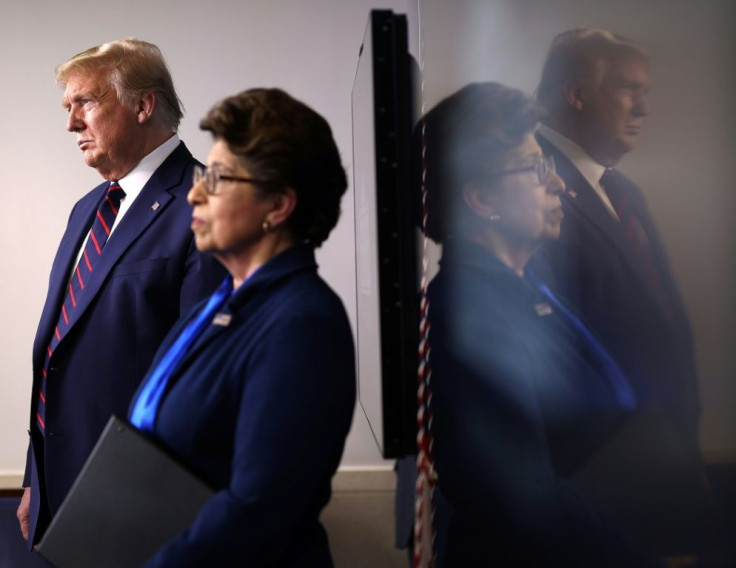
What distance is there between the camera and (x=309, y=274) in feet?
3.58

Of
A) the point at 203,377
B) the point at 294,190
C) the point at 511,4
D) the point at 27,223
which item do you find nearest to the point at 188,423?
the point at 203,377

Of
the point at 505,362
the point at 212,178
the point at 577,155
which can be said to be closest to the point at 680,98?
the point at 577,155

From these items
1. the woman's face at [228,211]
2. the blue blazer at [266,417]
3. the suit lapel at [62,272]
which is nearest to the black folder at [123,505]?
the blue blazer at [266,417]

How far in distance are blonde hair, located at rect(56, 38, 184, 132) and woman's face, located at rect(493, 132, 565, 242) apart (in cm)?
71

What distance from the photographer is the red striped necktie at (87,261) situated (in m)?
1.43

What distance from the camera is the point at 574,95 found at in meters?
1.15

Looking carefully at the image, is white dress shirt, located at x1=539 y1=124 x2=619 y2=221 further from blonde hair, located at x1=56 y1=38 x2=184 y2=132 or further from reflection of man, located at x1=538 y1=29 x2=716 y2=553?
blonde hair, located at x1=56 y1=38 x2=184 y2=132

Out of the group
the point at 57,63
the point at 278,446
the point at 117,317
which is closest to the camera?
the point at 278,446

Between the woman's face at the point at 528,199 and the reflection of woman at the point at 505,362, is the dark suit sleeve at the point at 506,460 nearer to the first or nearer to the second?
the reflection of woman at the point at 505,362

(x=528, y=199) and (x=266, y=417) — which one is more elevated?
(x=528, y=199)

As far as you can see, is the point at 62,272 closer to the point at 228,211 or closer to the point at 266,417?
the point at 228,211

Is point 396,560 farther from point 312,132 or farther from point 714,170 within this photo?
point 714,170

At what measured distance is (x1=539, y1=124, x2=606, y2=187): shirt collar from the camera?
3.72 feet

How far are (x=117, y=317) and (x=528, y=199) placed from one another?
2.50 ft
